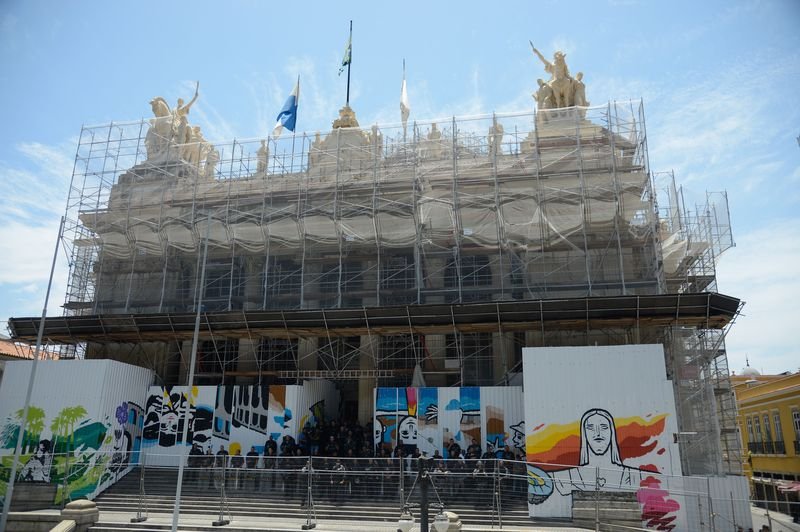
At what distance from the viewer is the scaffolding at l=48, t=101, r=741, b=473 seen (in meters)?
25.0

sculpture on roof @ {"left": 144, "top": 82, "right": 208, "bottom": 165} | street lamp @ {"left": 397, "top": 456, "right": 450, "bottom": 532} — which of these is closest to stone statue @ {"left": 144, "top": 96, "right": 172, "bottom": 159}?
sculpture on roof @ {"left": 144, "top": 82, "right": 208, "bottom": 165}

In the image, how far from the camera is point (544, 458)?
19328 mm

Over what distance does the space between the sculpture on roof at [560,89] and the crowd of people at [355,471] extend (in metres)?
17.0

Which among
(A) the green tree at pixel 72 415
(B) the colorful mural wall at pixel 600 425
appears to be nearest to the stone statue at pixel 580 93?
(B) the colorful mural wall at pixel 600 425

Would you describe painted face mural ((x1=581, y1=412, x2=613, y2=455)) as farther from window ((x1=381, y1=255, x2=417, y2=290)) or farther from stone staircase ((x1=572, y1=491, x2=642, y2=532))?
window ((x1=381, y1=255, x2=417, y2=290))

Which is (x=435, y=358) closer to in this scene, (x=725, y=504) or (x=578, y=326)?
(x=578, y=326)

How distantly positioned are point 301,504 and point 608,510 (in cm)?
874

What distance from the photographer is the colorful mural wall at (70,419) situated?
22172mm

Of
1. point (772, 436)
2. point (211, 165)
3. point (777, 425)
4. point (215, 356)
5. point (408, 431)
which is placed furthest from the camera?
point (772, 436)

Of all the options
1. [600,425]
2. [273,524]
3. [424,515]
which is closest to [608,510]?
[600,425]

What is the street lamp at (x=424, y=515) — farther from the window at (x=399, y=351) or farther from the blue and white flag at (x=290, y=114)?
the blue and white flag at (x=290, y=114)

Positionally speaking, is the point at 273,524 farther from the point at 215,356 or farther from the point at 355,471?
the point at 215,356

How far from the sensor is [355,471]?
18188 millimetres

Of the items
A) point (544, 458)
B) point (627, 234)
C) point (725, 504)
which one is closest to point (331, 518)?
point (544, 458)
